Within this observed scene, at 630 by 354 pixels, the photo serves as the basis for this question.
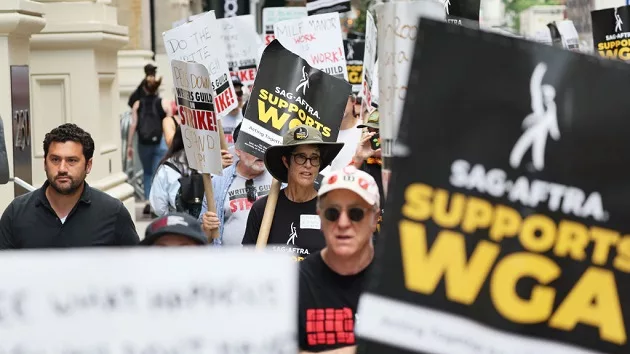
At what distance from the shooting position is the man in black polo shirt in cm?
665

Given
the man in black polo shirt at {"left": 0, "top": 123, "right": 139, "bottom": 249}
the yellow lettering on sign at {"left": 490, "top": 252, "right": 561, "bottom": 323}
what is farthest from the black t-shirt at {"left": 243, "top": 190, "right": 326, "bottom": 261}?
the yellow lettering on sign at {"left": 490, "top": 252, "right": 561, "bottom": 323}

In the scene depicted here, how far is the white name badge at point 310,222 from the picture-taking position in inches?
265

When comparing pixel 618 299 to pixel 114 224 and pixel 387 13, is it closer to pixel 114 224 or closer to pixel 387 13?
pixel 387 13

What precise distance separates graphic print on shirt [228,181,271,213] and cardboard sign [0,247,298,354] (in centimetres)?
469

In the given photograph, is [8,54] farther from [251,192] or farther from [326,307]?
[326,307]

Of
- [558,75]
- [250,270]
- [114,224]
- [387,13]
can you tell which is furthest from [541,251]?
[114,224]

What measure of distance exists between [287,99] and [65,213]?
163cm

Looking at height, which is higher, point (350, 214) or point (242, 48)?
point (242, 48)

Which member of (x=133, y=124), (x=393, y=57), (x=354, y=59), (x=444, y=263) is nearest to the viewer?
(x=444, y=263)

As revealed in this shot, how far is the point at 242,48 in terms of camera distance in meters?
12.3

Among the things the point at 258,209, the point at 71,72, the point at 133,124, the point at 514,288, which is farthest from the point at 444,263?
the point at 133,124

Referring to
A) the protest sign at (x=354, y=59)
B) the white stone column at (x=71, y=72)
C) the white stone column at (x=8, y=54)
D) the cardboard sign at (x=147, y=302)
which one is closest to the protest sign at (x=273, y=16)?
the protest sign at (x=354, y=59)

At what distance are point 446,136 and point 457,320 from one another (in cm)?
46

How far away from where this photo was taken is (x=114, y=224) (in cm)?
675
